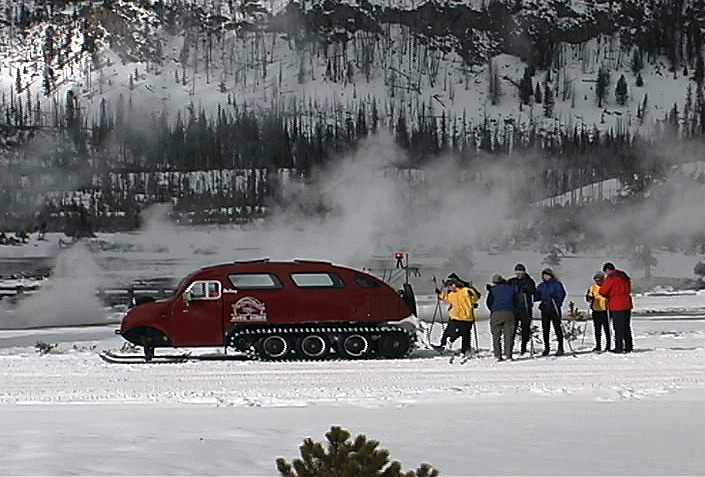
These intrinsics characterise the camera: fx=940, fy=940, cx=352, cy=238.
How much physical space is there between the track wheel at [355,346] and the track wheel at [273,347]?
3.79 feet

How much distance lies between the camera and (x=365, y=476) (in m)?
5.88

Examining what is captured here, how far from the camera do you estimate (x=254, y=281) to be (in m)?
19.1

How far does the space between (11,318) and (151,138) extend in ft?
440

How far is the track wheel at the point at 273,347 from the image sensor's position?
18.6 metres

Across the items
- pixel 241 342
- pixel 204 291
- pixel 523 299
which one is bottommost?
pixel 241 342

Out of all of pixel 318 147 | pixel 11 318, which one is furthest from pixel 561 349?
pixel 318 147

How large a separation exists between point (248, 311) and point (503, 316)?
16.6ft

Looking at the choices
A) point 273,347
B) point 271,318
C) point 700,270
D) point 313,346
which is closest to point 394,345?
point 313,346

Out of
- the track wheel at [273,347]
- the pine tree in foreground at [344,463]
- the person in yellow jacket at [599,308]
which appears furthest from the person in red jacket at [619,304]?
the pine tree in foreground at [344,463]

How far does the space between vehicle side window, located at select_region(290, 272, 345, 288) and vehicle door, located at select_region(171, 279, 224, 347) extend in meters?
1.58

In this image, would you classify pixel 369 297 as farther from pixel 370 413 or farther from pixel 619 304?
pixel 370 413

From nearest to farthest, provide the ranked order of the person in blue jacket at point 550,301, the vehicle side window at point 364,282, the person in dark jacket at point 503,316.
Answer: the person in dark jacket at point 503,316 → the person in blue jacket at point 550,301 → the vehicle side window at point 364,282

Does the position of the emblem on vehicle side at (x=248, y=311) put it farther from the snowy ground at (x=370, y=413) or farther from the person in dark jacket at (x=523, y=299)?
the person in dark jacket at (x=523, y=299)

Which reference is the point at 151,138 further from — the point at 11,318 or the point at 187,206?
the point at 11,318
